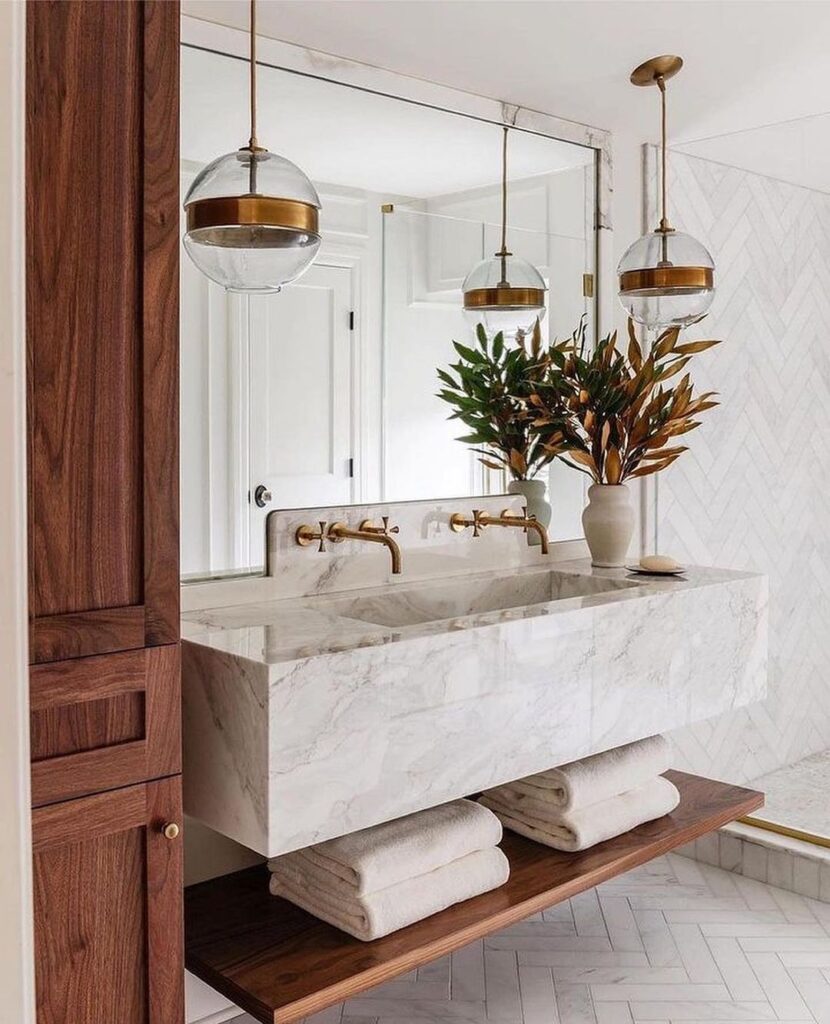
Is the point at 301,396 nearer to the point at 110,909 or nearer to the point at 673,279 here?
the point at 673,279

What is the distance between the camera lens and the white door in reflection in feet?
7.73

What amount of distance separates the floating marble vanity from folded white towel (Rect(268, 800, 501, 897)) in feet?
0.43

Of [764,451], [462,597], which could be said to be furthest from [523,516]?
[764,451]

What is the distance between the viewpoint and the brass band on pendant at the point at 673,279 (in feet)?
8.86

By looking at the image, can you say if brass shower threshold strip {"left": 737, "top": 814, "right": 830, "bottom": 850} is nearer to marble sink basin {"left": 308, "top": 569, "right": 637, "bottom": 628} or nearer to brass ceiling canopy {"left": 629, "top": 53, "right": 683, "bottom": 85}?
marble sink basin {"left": 308, "top": 569, "right": 637, "bottom": 628}

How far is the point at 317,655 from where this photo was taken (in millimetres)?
1756

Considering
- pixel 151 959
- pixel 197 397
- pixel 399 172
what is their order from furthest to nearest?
pixel 399 172, pixel 197 397, pixel 151 959

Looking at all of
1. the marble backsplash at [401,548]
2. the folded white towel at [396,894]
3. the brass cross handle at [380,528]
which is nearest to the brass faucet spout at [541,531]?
the marble backsplash at [401,548]

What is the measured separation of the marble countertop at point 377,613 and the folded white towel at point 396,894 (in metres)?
0.48

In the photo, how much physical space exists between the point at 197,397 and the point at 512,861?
1.22 m

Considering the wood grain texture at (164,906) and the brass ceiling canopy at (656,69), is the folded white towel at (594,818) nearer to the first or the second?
the wood grain texture at (164,906)

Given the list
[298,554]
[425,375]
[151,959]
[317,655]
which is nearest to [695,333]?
[425,375]

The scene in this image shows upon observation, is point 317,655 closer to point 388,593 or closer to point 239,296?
point 388,593

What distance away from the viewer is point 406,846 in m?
2.01
